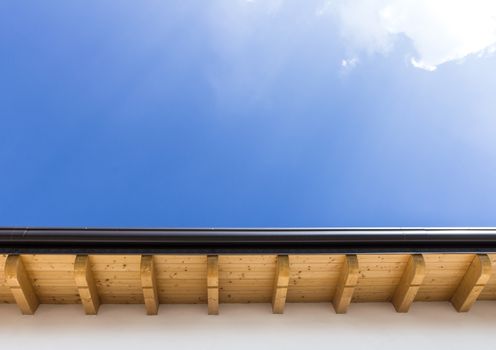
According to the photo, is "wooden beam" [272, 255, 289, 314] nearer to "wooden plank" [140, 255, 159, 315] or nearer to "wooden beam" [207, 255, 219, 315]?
"wooden beam" [207, 255, 219, 315]

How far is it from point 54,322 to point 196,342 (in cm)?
169

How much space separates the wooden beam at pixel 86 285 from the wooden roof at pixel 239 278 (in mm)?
10

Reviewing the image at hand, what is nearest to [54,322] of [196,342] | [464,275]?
[196,342]

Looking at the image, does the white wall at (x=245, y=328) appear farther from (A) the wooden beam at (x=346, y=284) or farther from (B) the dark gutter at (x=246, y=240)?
(B) the dark gutter at (x=246, y=240)

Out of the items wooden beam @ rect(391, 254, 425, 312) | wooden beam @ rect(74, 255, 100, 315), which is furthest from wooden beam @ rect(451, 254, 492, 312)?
wooden beam @ rect(74, 255, 100, 315)

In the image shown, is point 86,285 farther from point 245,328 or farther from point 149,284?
point 245,328

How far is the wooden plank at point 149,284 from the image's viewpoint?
4914 mm

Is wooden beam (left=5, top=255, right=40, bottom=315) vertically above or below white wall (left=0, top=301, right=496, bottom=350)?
above

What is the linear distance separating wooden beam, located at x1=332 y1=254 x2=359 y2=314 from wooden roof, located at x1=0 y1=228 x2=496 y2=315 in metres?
0.01

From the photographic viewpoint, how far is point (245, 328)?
5227 mm

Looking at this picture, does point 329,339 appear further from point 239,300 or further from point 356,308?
point 239,300

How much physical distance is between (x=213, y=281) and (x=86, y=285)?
142 cm

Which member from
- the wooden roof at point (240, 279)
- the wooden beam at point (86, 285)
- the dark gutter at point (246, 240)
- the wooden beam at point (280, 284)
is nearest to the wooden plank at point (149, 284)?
the wooden roof at point (240, 279)

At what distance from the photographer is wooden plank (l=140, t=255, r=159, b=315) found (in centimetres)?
491
